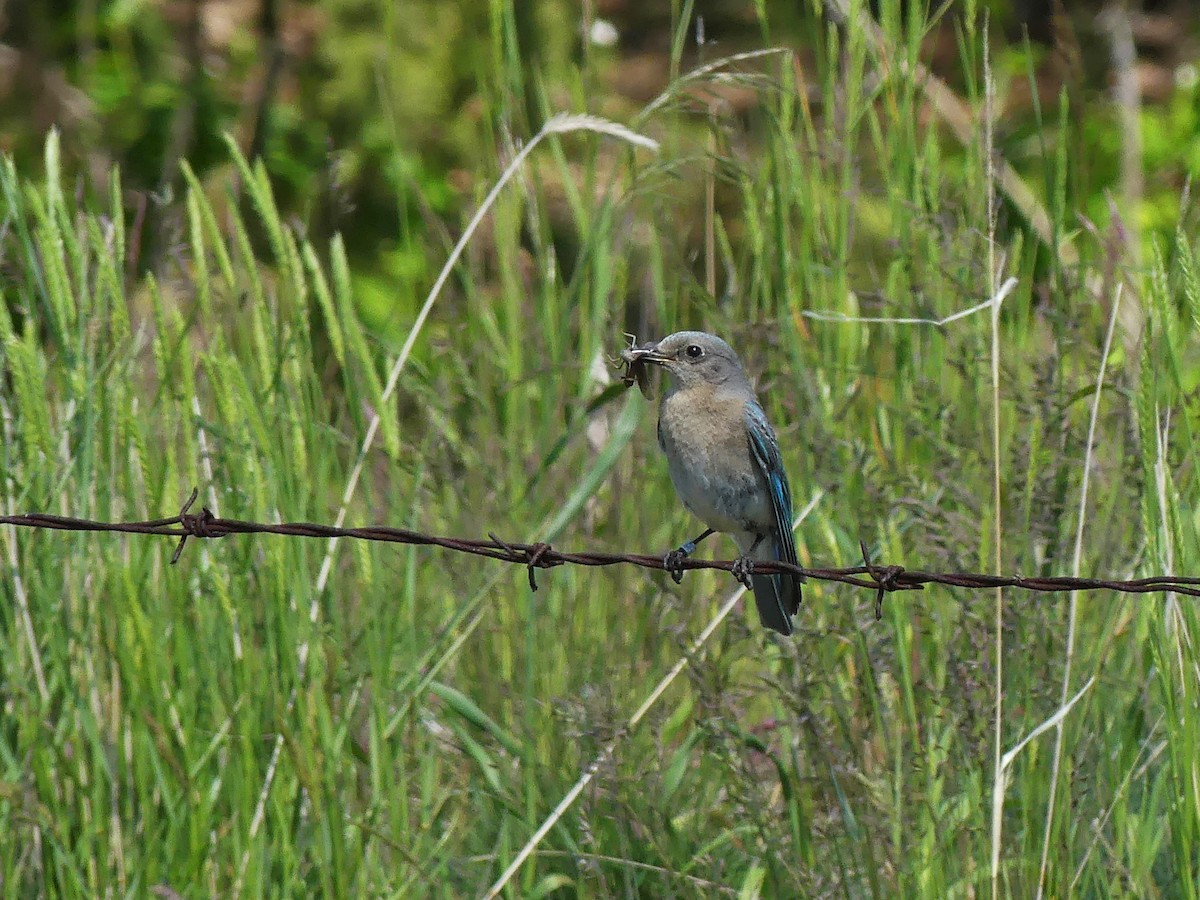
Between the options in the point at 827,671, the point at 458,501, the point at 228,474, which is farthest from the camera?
the point at 458,501

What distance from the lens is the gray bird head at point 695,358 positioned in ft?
10.7

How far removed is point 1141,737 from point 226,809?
164 centimetres

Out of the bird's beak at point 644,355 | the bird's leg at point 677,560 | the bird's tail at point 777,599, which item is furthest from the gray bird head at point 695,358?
the bird's tail at point 777,599

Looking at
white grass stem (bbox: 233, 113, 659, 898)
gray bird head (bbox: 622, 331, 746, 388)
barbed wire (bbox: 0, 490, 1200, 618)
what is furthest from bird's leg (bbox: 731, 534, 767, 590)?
white grass stem (bbox: 233, 113, 659, 898)

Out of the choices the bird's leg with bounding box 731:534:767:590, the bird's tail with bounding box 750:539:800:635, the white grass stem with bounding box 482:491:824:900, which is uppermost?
the bird's leg with bounding box 731:534:767:590

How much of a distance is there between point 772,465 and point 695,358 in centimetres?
26

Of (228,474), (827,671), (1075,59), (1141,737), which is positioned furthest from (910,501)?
(228,474)

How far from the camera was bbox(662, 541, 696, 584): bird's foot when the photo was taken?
2514mm

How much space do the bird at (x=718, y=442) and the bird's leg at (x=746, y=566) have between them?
5cm

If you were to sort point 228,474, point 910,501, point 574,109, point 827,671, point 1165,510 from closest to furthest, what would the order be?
point 1165,510, point 910,501, point 827,671, point 228,474, point 574,109

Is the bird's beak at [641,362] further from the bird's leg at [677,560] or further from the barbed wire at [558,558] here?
the barbed wire at [558,558]

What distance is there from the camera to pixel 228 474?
3.10 m

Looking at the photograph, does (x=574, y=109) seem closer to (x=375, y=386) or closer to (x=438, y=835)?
(x=375, y=386)

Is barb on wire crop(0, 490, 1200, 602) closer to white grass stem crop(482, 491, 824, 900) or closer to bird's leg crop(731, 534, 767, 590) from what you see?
bird's leg crop(731, 534, 767, 590)
